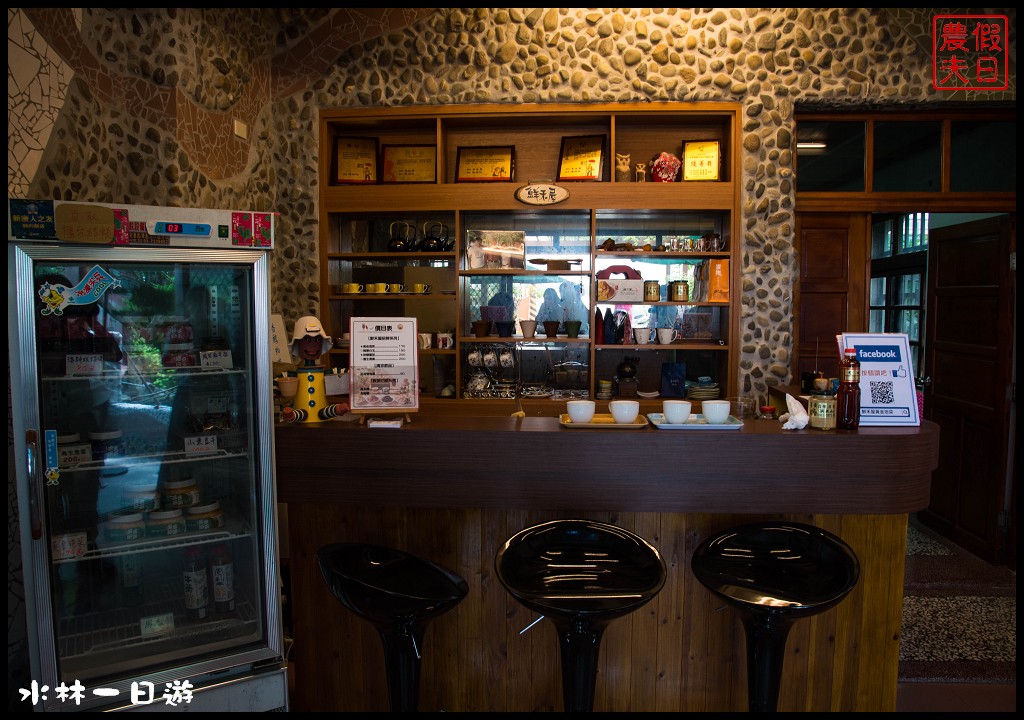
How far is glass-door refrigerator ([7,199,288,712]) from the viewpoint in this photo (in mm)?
1938

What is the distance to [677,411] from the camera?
208cm

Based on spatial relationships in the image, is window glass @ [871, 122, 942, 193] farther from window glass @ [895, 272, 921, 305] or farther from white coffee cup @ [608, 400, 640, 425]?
white coffee cup @ [608, 400, 640, 425]

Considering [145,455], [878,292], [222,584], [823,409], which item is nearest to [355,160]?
[145,455]

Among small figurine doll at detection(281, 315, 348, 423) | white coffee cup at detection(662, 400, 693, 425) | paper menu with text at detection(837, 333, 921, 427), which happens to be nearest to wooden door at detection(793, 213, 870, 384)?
paper menu with text at detection(837, 333, 921, 427)

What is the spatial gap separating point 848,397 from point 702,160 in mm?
2505

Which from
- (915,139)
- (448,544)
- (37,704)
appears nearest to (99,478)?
(37,704)

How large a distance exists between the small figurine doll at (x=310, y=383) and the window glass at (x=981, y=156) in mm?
4097

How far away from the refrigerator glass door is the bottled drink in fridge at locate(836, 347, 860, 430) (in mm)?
1931

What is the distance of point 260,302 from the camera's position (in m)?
2.12

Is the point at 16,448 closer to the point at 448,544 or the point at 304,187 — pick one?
the point at 448,544

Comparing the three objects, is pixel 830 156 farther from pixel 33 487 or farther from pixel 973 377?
pixel 33 487

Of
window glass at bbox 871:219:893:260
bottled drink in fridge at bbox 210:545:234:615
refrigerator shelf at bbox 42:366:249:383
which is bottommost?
bottled drink in fridge at bbox 210:545:234:615

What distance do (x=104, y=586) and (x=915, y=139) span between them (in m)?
5.13

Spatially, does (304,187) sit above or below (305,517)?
above
